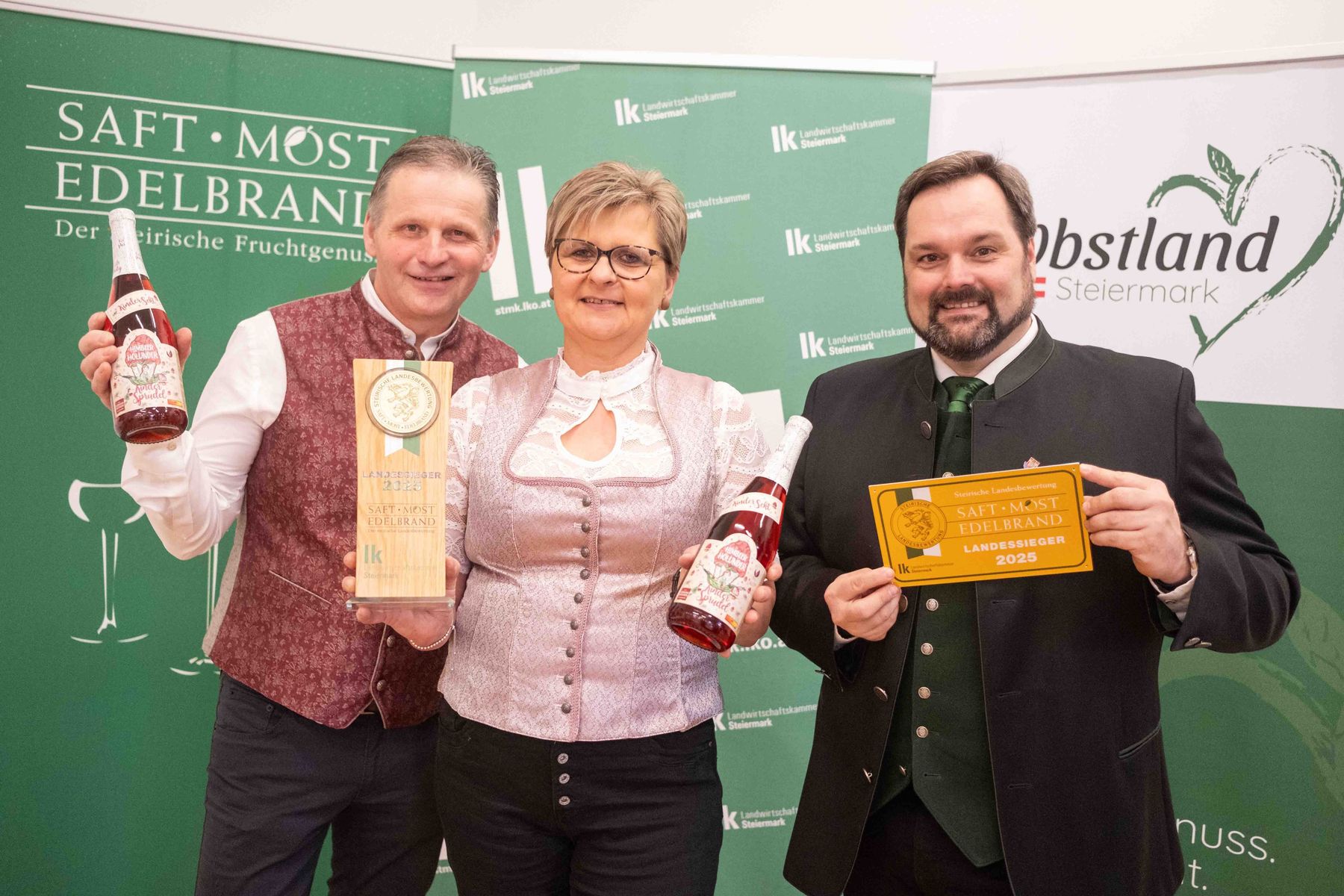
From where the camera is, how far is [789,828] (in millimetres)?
2686

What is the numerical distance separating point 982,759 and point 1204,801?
142 centimetres

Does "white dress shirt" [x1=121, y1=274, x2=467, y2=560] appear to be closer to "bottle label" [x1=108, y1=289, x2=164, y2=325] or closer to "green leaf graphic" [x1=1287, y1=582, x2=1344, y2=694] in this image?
"bottle label" [x1=108, y1=289, x2=164, y2=325]

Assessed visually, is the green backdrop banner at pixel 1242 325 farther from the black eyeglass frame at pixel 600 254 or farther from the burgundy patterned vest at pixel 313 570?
the burgundy patterned vest at pixel 313 570

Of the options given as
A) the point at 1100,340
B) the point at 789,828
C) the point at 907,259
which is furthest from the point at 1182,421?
the point at 789,828

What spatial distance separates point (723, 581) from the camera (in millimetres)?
1335

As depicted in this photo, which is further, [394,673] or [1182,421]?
[394,673]

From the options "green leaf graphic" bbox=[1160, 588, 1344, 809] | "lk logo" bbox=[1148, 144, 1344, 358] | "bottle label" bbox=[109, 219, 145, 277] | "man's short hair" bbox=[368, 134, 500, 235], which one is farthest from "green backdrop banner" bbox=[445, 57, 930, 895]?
"bottle label" bbox=[109, 219, 145, 277]

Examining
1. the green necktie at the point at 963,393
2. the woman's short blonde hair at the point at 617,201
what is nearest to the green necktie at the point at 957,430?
the green necktie at the point at 963,393

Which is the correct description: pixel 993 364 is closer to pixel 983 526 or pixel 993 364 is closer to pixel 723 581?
pixel 983 526

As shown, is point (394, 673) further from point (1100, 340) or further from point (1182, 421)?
point (1100, 340)

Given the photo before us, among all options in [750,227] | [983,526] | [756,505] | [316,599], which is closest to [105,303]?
[316,599]

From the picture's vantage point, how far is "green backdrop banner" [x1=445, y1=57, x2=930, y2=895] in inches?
104

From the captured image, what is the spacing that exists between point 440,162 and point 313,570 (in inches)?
29.7

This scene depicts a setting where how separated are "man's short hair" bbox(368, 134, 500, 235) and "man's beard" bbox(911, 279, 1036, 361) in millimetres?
841
